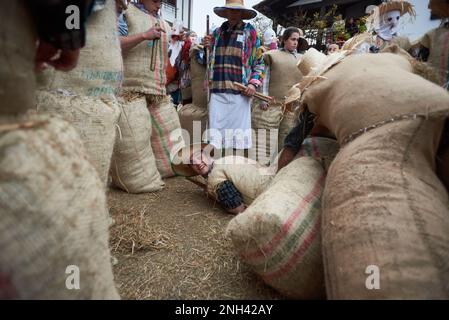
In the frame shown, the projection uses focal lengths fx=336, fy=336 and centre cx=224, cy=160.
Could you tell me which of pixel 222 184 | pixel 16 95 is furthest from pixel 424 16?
pixel 16 95

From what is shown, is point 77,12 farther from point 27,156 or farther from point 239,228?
point 239,228

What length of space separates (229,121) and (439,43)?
2227 mm

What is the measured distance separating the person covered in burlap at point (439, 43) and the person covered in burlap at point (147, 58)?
202 centimetres

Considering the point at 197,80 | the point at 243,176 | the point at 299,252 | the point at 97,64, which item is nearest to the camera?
the point at 299,252

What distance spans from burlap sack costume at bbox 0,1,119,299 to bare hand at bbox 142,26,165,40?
2013mm

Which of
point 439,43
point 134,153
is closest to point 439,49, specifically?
point 439,43

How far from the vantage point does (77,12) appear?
910 millimetres

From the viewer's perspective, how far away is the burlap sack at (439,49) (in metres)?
1.98

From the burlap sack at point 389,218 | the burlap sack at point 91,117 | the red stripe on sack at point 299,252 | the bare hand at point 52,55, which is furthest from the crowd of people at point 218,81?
the red stripe on sack at point 299,252

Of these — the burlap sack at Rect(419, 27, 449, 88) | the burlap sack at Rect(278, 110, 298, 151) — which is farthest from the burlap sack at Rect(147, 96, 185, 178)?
the burlap sack at Rect(419, 27, 449, 88)

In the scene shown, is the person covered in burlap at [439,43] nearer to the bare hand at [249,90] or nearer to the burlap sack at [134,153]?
the bare hand at [249,90]

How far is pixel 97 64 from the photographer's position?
1830mm

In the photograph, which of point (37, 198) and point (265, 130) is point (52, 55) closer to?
point (37, 198)

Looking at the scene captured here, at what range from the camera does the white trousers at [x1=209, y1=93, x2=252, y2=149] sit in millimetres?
3797
